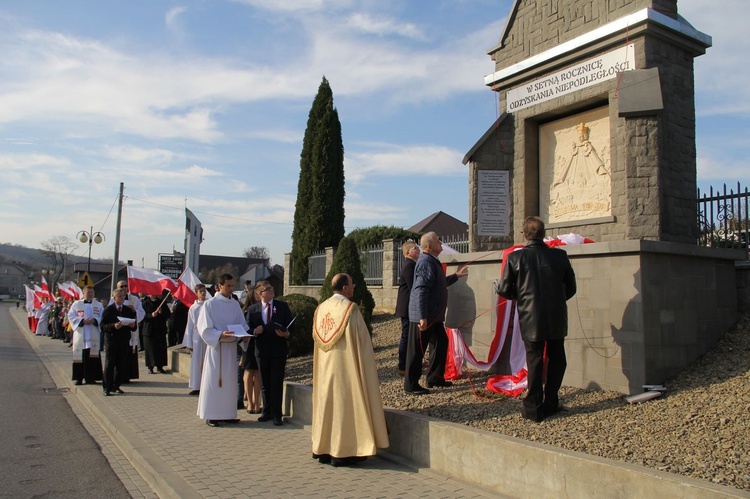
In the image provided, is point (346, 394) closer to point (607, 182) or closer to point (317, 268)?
point (607, 182)

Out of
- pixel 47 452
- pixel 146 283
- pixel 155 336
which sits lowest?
pixel 47 452

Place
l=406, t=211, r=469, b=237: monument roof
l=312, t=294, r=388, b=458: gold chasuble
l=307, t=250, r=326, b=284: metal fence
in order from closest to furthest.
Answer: l=312, t=294, r=388, b=458: gold chasuble < l=307, t=250, r=326, b=284: metal fence < l=406, t=211, r=469, b=237: monument roof

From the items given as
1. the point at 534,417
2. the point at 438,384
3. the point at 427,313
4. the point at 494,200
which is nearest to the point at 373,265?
the point at 494,200

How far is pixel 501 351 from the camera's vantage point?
25.9 feet

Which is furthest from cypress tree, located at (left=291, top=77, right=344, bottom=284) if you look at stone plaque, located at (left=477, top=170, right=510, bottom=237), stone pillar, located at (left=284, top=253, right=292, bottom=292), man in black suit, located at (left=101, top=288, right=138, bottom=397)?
stone plaque, located at (left=477, top=170, right=510, bottom=237)

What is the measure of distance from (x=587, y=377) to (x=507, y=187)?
543 centimetres

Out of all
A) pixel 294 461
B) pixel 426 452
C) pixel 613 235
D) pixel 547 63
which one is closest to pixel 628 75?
pixel 547 63

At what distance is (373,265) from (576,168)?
9.22m

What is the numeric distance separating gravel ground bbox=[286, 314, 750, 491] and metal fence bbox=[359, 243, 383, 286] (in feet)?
35.7

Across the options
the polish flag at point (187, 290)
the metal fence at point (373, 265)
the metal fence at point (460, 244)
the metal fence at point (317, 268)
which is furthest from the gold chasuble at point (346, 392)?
the metal fence at point (317, 268)

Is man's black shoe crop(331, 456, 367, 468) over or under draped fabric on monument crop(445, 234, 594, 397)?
under

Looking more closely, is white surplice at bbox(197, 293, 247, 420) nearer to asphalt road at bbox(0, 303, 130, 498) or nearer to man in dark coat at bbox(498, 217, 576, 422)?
asphalt road at bbox(0, 303, 130, 498)

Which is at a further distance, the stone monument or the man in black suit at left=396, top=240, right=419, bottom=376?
the man in black suit at left=396, top=240, right=419, bottom=376

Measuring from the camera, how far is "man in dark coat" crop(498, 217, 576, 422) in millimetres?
5805
